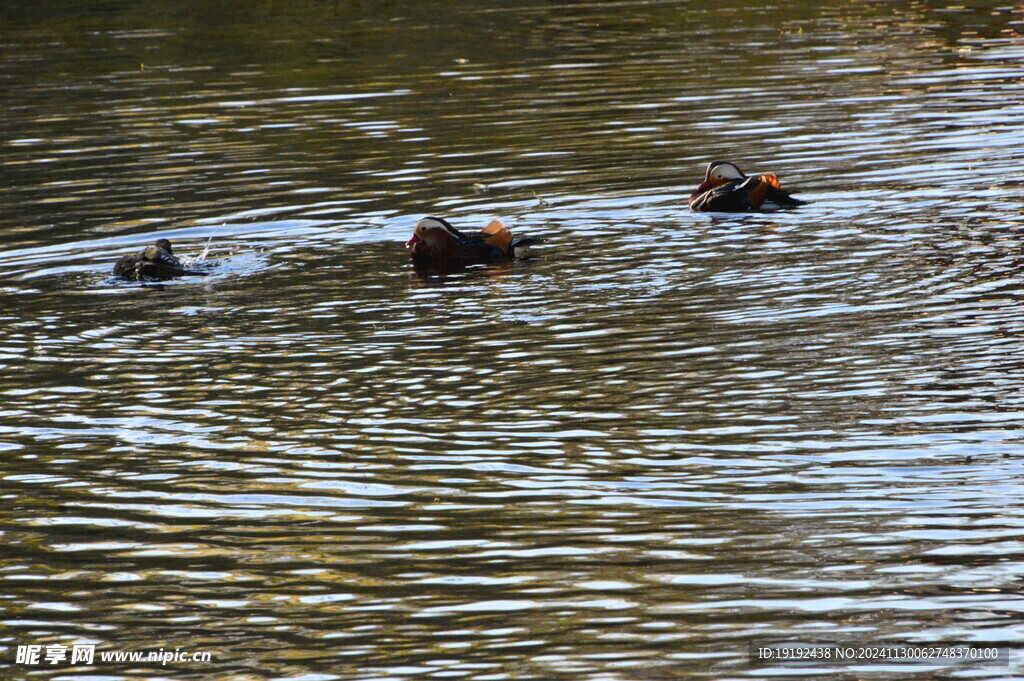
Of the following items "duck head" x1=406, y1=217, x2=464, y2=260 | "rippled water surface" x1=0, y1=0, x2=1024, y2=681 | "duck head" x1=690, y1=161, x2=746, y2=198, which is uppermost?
A: "duck head" x1=690, y1=161, x2=746, y2=198

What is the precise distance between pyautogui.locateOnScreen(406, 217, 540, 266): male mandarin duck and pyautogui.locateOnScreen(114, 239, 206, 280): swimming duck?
2322 millimetres

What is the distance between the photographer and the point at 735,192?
14812mm

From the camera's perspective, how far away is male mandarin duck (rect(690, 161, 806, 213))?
14.8 meters

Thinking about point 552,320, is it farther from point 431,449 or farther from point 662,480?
point 662,480

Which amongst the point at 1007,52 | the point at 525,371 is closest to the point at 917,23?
the point at 1007,52

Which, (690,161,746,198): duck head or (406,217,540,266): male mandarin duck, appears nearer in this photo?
(406,217,540,266): male mandarin duck

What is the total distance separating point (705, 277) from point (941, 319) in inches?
93.3

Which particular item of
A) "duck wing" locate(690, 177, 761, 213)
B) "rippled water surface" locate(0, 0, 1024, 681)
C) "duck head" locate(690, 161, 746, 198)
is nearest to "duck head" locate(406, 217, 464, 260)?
"rippled water surface" locate(0, 0, 1024, 681)

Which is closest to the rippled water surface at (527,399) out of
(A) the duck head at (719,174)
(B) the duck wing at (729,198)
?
(B) the duck wing at (729,198)

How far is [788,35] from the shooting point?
30.3 metres

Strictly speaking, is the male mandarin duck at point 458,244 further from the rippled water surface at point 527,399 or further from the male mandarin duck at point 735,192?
the male mandarin duck at point 735,192

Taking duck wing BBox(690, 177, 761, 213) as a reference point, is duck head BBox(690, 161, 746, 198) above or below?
above

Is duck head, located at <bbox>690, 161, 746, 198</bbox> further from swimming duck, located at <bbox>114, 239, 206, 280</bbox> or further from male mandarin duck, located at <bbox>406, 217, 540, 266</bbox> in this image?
swimming duck, located at <bbox>114, 239, 206, 280</bbox>

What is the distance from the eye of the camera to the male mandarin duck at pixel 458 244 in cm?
1360
